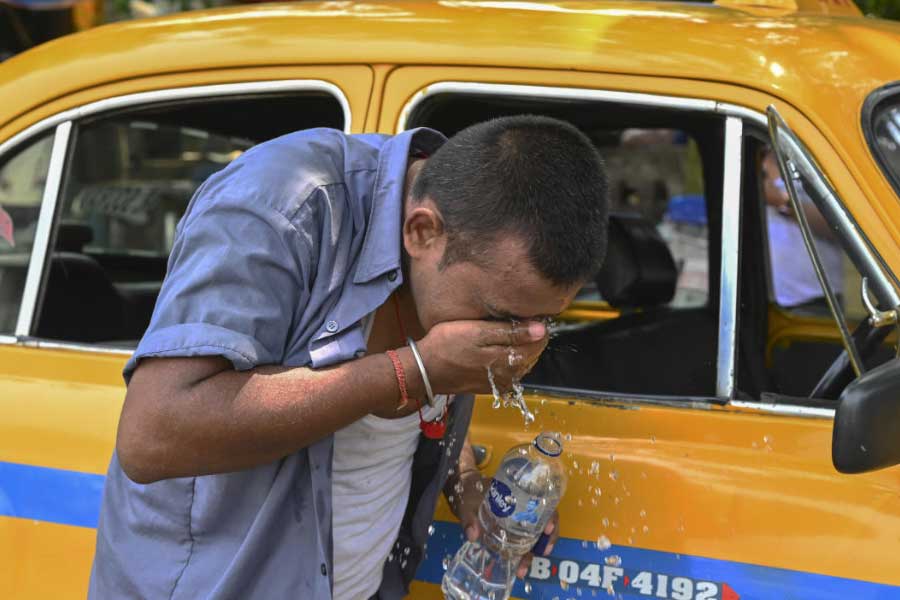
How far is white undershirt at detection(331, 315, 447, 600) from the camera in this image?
5.67 ft

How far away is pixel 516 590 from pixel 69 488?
99 cm

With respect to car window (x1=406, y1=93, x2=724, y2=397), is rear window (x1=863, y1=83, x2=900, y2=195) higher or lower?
higher

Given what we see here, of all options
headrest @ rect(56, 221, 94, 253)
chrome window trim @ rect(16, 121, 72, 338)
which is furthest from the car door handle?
headrest @ rect(56, 221, 94, 253)

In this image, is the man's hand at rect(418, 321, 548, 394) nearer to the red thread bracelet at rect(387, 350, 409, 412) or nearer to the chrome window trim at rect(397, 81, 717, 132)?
the red thread bracelet at rect(387, 350, 409, 412)

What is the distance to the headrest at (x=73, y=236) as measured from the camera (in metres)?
3.29

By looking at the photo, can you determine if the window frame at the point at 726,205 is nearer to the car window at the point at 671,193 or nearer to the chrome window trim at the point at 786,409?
the chrome window trim at the point at 786,409

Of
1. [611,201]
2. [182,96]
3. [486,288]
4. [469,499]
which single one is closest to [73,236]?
[182,96]

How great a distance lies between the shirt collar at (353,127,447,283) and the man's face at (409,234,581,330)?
6 cm

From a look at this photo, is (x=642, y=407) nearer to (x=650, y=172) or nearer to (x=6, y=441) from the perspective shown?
(x=6, y=441)

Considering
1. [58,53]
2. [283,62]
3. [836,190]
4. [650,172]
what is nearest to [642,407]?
[836,190]

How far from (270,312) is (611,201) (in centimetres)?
79

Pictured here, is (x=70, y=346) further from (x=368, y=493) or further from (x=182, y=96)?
(x=368, y=493)

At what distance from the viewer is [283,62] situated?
217 cm

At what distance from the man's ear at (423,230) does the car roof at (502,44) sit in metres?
0.59
